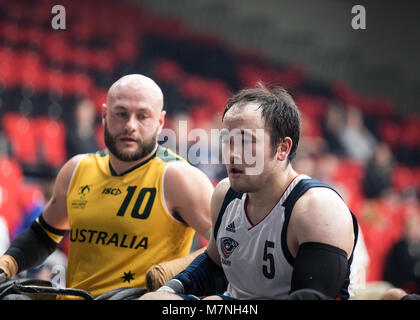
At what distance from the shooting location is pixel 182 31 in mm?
12914

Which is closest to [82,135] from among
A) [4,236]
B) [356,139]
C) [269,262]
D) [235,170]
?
[4,236]

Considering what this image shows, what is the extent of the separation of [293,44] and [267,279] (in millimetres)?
13023

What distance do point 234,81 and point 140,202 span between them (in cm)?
965

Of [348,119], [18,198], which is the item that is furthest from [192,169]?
[348,119]

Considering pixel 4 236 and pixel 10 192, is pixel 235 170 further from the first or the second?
pixel 10 192

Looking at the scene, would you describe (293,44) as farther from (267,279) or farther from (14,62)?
(267,279)

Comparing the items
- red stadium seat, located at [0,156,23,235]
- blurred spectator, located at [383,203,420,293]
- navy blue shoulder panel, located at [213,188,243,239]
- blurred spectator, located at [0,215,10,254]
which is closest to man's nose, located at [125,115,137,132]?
navy blue shoulder panel, located at [213,188,243,239]

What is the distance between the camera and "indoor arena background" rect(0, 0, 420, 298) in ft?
21.0

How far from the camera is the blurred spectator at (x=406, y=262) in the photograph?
7.15 m

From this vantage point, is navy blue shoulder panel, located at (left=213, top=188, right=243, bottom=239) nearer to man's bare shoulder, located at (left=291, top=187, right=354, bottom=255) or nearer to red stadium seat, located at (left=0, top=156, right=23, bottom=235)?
man's bare shoulder, located at (left=291, top=187, right=354, bottom=255)

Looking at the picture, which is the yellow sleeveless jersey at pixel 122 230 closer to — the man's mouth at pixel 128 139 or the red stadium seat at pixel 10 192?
the man's mouth at pixel 128 139

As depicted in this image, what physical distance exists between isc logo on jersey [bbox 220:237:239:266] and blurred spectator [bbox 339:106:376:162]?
8.73 meters

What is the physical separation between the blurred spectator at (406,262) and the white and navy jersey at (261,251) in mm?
5488

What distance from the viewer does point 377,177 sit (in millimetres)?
9289
